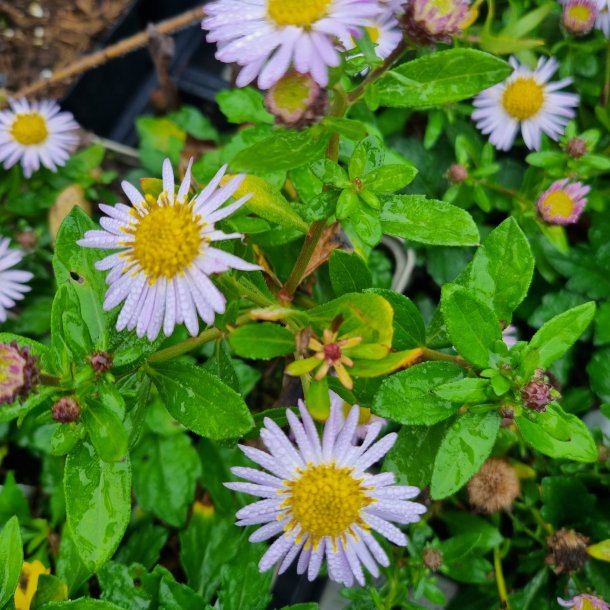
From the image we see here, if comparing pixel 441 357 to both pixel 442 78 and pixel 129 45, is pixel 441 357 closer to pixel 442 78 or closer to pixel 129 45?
pixel 442 78

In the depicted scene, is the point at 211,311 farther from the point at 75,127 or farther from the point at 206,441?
the point at 75,127

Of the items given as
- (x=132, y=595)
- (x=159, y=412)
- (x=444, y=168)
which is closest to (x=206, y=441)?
(x=159, y=412)

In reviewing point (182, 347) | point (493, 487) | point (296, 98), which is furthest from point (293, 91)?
point (493, 487)

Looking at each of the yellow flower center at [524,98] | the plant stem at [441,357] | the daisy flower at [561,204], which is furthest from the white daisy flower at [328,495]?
the yellow flower center at [524,98]

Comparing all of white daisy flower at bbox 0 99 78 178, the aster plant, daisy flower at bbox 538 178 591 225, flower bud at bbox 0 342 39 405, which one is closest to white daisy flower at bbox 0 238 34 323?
the aster plant

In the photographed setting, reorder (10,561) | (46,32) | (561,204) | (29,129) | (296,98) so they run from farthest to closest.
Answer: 1. (46,32)
2. (29,129)
3. (561,204)
4. (10,561)
5. (296,98)

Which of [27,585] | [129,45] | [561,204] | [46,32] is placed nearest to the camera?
[27,585]

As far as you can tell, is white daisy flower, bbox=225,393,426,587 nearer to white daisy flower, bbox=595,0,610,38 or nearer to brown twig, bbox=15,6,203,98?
white daisy flower, bbox=595,0,610,38
